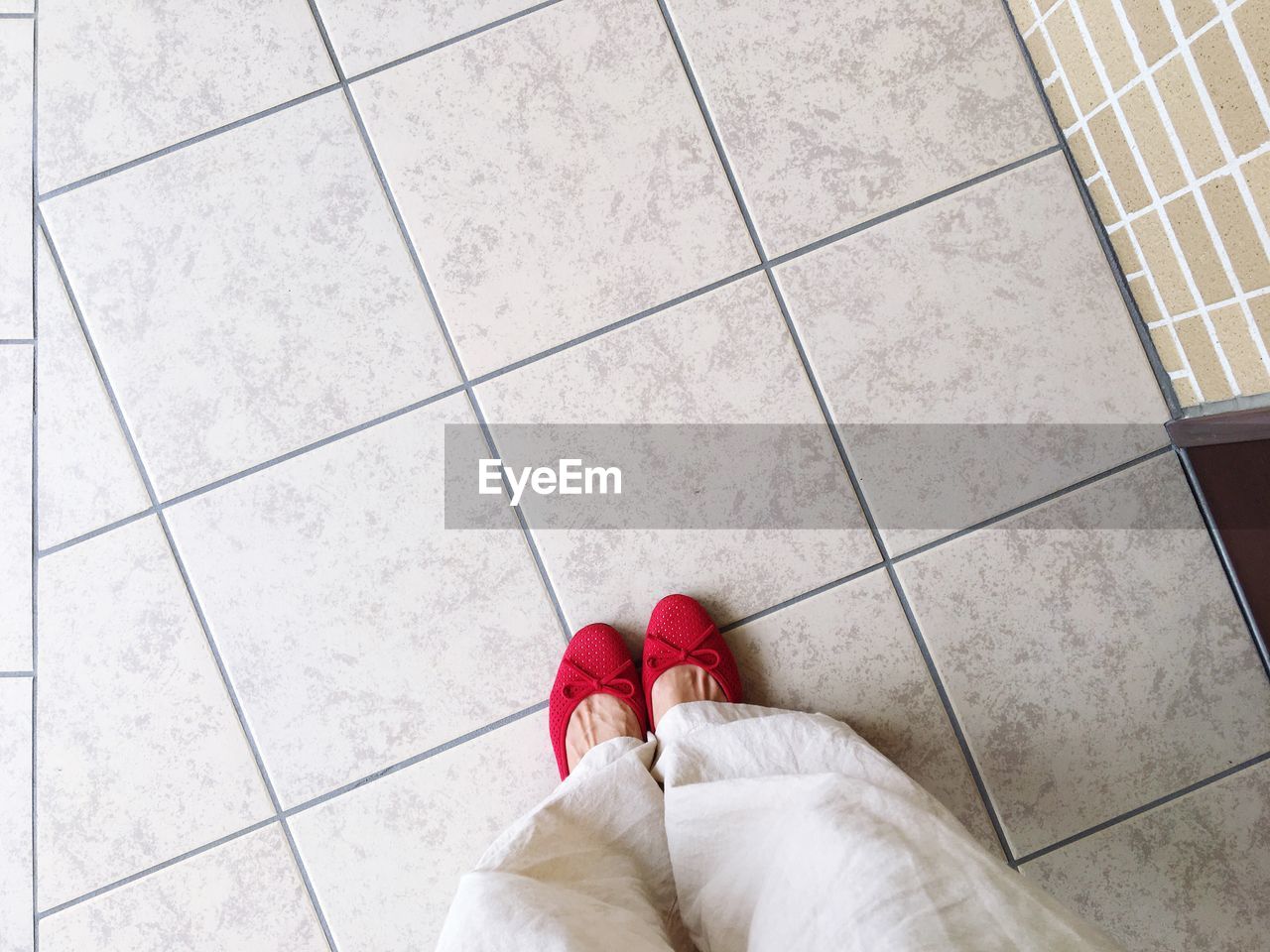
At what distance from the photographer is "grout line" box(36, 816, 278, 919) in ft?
4.26

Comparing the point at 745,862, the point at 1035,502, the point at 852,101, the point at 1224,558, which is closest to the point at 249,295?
the point at 852,101

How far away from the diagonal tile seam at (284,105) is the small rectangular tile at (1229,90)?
0.87 meters

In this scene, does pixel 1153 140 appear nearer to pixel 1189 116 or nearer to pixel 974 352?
pixel 1189 116

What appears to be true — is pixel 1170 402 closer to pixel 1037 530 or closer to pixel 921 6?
pixel 1037 530

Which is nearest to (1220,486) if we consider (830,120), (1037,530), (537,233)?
(1037,530)

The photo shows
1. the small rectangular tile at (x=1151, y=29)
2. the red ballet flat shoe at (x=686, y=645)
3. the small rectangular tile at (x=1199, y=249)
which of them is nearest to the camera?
the small rectangular tile at (x=1151, y=29)

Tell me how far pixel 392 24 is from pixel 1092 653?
54.9 inches

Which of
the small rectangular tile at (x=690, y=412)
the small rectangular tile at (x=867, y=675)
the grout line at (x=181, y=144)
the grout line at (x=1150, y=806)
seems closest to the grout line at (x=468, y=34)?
the grout line at (x=181, y=144)

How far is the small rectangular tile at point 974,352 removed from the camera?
4.23 ft

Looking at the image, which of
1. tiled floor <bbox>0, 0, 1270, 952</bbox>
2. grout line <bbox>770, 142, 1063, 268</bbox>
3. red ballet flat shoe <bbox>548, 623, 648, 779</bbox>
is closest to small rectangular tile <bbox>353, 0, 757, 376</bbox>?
tiled floor <bbox>0, 0, 1270, 952</bbox>

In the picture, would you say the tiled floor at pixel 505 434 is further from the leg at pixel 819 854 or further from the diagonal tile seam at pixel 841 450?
the leg at pixel 819 854

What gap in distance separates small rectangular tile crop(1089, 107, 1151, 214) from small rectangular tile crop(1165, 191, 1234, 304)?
2.4 inches

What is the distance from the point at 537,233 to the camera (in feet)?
4.33

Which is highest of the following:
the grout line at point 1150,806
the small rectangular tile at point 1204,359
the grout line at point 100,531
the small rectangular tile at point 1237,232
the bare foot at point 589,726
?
the grout line at point 100,531
